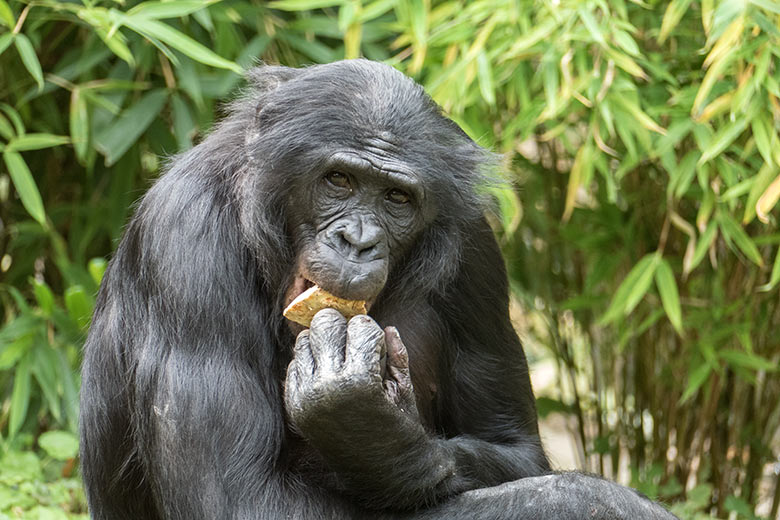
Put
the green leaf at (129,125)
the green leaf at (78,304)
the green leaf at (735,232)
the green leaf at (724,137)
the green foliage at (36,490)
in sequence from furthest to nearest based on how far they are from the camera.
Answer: the green leaf at (129,125)
the green leaf at (78,304)
the green leaf at (735,232)
the green foliage at (36,490)
the green leaf at (724,137)

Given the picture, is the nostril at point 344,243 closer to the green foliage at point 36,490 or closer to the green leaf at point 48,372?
the green foliage at point 36,490

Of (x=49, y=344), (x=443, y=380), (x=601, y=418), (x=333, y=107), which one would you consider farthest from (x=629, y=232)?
(x=49, y=344)

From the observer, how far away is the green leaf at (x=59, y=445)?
6387 mm

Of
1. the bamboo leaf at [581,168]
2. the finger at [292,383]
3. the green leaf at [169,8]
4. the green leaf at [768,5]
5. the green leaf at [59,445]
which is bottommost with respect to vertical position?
the green leaf at [59,445]

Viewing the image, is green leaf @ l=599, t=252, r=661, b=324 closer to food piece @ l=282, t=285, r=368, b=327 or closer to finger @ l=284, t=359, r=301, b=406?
food piece @ l=282, t=285, r=368, b=327

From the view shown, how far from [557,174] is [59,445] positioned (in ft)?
12.4

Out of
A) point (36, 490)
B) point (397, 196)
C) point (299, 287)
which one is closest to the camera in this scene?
point (299, 287)

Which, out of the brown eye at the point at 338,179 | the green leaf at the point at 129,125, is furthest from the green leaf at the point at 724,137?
the green leaf at the point at 129,125

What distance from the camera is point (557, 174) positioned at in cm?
796

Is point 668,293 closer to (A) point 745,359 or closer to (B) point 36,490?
(A) point 745,359

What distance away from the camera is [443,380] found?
17.4 feet

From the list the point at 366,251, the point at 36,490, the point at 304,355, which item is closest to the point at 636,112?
the point at 366,251

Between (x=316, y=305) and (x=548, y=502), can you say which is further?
(x=548, y=502)

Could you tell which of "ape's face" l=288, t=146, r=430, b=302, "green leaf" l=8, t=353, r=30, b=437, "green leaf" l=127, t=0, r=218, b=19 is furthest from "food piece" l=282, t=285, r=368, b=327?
"green leaf" l=8, t=353, r=30, b=437
